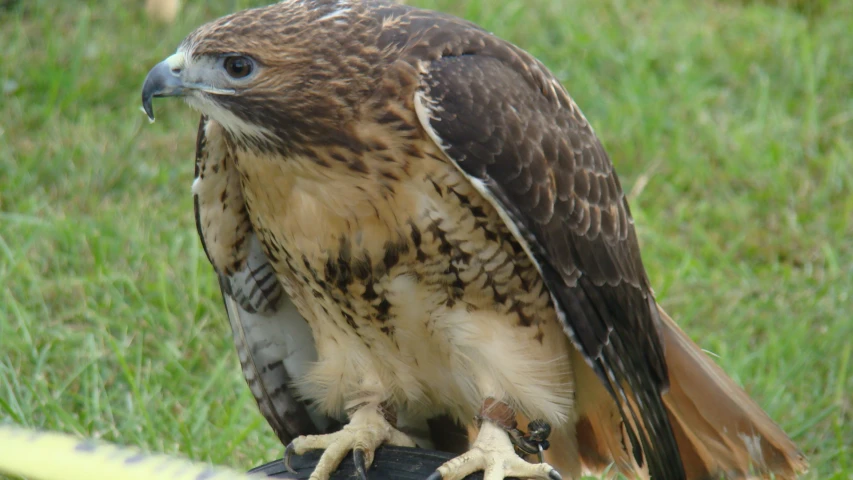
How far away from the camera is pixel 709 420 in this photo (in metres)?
3.76

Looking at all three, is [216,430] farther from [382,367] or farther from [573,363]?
Answer: [573,363]

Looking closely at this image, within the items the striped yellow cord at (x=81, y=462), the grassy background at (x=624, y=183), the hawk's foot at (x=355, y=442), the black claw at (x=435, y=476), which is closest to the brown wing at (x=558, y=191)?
the black claw at (x=435, y=476)

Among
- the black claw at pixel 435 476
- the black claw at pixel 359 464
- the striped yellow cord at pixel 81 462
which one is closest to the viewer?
the striped yellow cord at pixel 81 462

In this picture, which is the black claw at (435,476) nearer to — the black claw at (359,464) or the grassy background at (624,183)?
the black claw at (359,464)

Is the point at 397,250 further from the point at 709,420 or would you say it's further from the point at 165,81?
the point at 709,420

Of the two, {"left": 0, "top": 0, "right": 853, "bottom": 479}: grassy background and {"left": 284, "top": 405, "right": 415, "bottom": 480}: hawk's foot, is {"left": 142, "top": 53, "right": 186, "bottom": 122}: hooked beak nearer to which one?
{"left": 284, "top": 405, "right": 415, "bottom": 480}: hawk's foot

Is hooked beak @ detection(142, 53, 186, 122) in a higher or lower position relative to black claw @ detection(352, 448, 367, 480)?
higher

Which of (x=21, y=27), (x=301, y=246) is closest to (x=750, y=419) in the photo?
(x=301, y=246)

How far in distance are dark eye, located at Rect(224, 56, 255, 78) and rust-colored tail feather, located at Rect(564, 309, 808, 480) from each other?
152 centimetres

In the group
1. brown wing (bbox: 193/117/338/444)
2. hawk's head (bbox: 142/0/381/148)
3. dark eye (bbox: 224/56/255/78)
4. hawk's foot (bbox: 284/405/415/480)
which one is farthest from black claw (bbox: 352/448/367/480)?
dark eye (bbox: 224/56/255/78)

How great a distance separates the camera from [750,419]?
369 cm

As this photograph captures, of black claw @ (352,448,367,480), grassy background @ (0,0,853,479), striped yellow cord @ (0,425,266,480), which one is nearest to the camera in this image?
striped yellow cord @ (0,425,266,480)

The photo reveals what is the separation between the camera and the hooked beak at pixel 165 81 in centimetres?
308

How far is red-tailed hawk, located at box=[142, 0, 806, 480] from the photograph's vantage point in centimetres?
315
